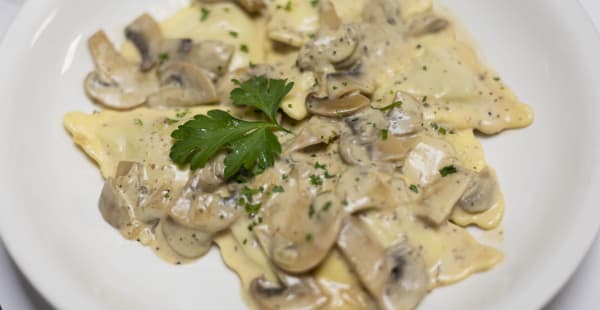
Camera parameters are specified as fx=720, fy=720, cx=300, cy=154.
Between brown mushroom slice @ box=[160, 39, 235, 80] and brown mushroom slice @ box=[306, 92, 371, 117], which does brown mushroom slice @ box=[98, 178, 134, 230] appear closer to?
brown mushroom slice @ box=[160, 39, 235, 80]

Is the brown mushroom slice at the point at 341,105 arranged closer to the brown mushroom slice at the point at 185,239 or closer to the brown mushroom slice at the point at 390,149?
the brown mushroom slice at the point at 390,149

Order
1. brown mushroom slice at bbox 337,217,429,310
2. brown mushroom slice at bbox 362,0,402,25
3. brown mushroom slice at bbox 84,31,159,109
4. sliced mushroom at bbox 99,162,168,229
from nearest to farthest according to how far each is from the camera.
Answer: brown mushroom slice at bbox 337,217,429,310 < sliced mushroom at bbox 99,162,168,229 < brown mushroom slice at bbox 84,31,159,109 < brown mushroom slice at bbox 362,0,402,25

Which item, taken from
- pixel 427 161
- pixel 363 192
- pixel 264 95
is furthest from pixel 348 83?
pixel 363 192

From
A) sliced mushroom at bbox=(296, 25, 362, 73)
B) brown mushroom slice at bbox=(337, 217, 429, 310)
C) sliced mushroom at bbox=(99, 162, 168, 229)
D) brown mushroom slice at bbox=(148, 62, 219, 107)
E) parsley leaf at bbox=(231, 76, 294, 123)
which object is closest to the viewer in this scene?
brown mushroom slice at bbox=(337, 217, 429, 310)

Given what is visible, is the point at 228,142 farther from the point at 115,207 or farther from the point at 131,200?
the point at 115,207

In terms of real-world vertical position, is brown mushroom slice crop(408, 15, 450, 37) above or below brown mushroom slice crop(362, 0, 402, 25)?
below

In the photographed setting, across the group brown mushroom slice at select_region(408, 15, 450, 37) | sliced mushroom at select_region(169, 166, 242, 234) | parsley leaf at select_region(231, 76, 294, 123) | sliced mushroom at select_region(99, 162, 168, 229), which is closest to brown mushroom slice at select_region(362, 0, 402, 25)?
brown mushroom slice at select_region(408, 15, 450, 37)

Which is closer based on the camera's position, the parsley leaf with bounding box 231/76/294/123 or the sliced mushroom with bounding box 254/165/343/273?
the sliced mushroom with bounding box 254/165/343/273

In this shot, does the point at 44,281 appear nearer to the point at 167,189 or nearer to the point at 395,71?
the point at 167,189
